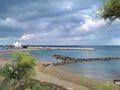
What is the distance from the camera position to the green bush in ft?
69.3

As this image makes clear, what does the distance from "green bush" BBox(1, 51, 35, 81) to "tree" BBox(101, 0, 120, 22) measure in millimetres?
7776

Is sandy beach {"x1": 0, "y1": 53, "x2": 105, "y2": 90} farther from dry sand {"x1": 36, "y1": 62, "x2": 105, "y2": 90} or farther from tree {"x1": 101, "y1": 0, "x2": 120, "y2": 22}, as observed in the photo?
tree {"x1": 101, "y1": 0, "x2": 120, "y2": 22}

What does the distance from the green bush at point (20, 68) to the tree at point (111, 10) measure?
25.5ft

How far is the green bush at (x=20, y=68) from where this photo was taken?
69.3 feet

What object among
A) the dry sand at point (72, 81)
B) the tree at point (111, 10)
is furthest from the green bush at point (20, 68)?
the tree at point (111, 10)

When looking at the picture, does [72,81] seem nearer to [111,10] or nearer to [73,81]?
[73,81]

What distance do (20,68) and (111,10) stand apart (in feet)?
A: 30.1

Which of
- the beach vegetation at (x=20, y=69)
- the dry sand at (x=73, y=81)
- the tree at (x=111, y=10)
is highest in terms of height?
the tree at (x=111, y=10)

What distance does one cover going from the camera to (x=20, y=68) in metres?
21.7

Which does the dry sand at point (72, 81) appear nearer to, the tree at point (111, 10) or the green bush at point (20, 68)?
the green bush at point (20, 68)

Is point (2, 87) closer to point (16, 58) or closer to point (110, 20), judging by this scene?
point (16, 58)

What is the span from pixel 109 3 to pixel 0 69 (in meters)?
10.3

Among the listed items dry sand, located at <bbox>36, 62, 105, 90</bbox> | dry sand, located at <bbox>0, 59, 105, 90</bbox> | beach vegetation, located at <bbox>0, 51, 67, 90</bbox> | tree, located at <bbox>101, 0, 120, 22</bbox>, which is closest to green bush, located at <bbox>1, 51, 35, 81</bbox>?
beach vegetation, located at <bbox>0, 51, 67, 90</bbox>

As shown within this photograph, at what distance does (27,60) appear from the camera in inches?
870
